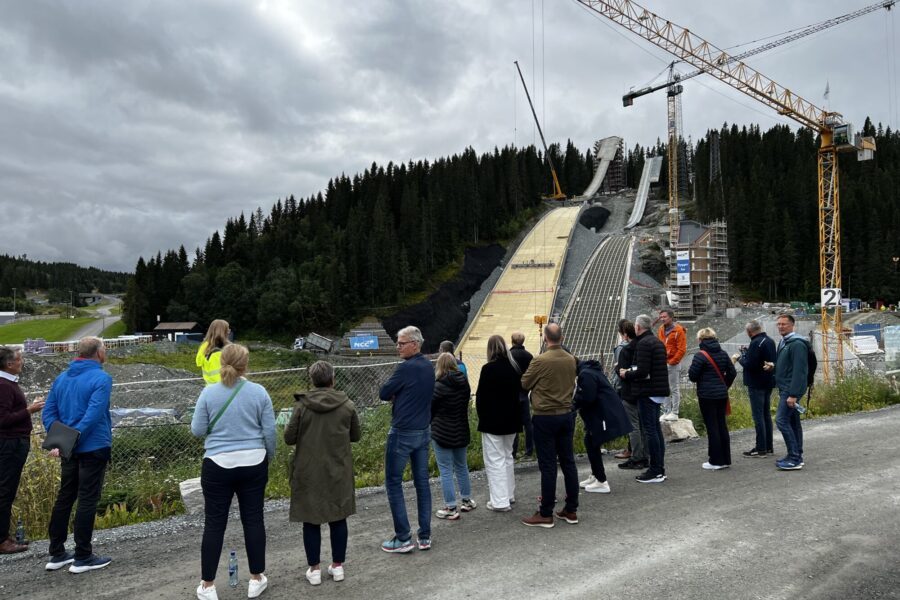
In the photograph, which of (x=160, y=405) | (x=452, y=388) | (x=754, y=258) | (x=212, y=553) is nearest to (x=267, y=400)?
(x=212, y=553)

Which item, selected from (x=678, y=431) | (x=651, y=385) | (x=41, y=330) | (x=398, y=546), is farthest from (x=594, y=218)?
(x=398, y=546)

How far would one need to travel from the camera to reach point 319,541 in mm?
4398

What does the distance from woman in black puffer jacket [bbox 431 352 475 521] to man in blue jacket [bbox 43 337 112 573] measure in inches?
115

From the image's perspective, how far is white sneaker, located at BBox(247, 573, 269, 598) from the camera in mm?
4203

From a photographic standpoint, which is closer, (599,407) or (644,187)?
(599,407)

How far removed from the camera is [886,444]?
28.1 feet

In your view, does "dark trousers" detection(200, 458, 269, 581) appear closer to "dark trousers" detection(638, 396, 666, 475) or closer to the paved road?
the paved road

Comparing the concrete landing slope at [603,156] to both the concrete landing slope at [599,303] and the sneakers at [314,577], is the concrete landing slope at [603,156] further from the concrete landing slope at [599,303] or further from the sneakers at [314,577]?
the sneakers at [314,577]

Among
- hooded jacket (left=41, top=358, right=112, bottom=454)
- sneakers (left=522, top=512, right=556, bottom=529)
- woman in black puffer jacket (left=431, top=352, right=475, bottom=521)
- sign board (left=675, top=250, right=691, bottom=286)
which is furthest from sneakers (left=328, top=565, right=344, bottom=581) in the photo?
sign board (left=675, top=250, right=691, bottom=286)

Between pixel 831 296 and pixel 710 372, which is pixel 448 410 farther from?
pixel 831 296

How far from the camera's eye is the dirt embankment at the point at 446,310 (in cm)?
5081

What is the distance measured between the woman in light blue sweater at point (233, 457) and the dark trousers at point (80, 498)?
1.36 meters

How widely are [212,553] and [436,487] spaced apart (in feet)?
11.3

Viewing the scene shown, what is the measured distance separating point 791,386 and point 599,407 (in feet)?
9.22
